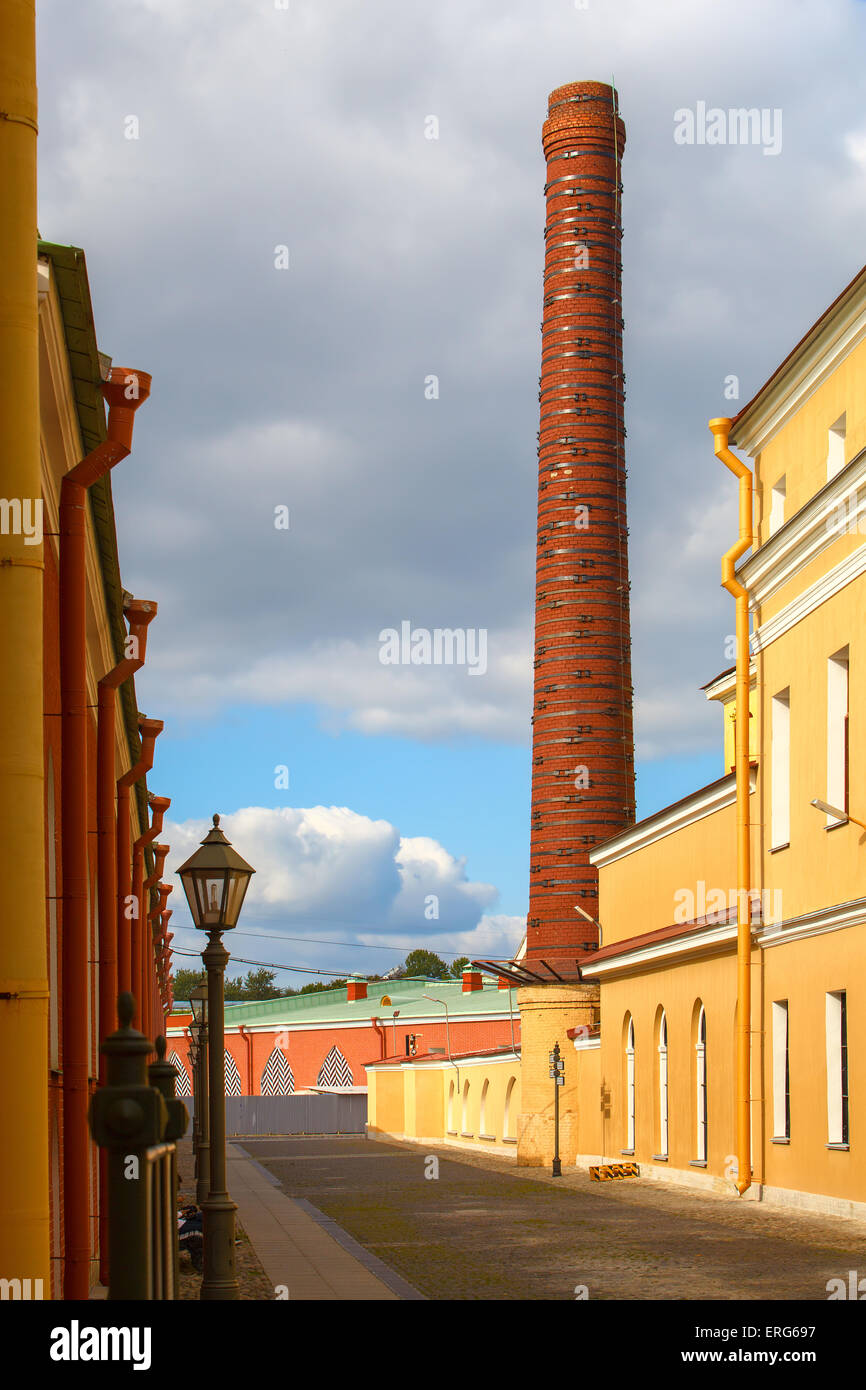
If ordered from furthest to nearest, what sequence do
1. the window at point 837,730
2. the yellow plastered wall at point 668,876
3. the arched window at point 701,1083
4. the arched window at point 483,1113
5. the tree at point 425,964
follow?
the tree at point 425,964 < the arched window at point 483,1113 < the arched window at point 701,1083 < the yellow plastered wall at point 668,876 < the window at point 837,730

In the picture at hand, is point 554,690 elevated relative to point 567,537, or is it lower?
lower

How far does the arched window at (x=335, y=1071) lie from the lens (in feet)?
261

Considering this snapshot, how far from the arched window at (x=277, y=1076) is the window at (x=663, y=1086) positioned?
5525 cm

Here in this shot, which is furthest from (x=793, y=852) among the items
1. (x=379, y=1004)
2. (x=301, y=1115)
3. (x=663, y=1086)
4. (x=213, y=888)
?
(x=379, y=1004)

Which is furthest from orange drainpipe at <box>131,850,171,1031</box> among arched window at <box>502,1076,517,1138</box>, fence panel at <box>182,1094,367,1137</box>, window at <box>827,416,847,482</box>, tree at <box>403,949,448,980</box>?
tree at <box>403,949,448,980</box>

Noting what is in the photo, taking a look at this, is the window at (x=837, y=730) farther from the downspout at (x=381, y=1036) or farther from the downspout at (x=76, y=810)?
the downspout at (x=381, y=1036)

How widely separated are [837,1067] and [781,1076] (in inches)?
92.3

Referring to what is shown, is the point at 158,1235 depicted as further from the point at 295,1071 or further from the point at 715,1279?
the point at 295,1071

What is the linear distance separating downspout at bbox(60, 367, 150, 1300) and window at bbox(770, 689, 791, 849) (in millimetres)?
14027

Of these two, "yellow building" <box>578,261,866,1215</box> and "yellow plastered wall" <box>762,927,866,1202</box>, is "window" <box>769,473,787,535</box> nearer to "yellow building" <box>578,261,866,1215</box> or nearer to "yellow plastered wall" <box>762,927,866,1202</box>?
"yellow building" <box>578,261,866,1215</box>

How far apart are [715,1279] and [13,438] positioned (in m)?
10.4

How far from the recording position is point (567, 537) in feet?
134

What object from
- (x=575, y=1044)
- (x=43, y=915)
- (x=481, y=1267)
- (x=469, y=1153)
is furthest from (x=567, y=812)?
(x=43, y=915)

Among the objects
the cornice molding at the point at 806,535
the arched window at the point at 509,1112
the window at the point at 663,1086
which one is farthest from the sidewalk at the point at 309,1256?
the arched window at the point at 509,1112
